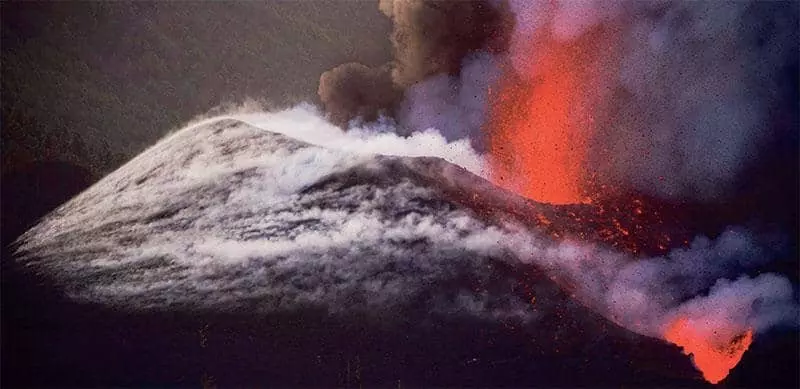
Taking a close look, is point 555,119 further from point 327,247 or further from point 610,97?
point 327,247

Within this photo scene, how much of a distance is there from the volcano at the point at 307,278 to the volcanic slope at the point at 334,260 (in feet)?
0.04

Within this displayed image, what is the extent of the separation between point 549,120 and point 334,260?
2.62 m

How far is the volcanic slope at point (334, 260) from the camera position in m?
4.46

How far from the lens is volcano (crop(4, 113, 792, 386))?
4.37 meters

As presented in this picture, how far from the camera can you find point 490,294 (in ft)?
15.6

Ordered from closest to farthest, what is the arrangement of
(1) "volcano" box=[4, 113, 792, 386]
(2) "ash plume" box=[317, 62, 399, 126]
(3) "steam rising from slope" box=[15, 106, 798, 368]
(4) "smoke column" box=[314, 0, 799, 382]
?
(1) "volcano" box=[4, 113, 792, 386], (3) "steam rising from slope" box=[15, 106, 798, 368], (2) "ash plume" box=[317, 62, 399, 126], (4) "smoke column" box=[314, 0, 799, 382]

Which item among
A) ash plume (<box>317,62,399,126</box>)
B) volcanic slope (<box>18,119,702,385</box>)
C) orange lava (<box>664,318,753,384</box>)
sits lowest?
orange lava (<box>664,318,753,384</box>)

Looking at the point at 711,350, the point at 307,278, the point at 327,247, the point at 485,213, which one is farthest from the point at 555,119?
the point at 307,278

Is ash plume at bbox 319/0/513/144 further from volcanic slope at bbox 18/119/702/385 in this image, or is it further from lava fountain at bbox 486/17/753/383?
volcanic slope at bbox 18/119/702/385

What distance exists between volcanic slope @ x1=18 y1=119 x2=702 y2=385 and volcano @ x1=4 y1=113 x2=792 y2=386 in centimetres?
1

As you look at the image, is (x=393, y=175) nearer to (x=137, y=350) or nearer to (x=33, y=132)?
(x=137, y=350)

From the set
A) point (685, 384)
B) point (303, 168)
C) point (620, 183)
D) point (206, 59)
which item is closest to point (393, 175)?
point (303, 168)

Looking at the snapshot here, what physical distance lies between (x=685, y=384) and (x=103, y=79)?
15.9 feet

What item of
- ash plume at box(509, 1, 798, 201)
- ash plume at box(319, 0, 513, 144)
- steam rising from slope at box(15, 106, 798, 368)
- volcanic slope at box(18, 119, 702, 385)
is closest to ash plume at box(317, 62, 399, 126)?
ash plume at box(319, 0, 513, 144)
